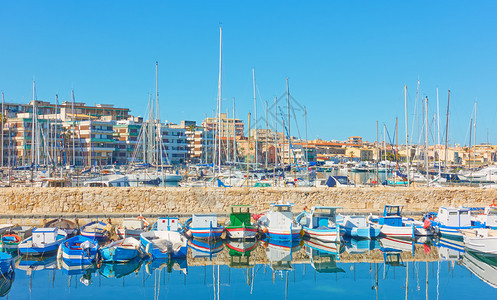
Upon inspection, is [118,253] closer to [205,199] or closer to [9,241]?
[9,241]

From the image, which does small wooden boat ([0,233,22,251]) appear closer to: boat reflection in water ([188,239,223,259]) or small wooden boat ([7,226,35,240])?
small wooden boat ([7,226,35,240])

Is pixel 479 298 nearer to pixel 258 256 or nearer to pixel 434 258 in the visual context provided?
pixel 434 258

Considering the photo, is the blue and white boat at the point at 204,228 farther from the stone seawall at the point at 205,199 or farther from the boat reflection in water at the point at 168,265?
the stone seawall at the point at 205,199

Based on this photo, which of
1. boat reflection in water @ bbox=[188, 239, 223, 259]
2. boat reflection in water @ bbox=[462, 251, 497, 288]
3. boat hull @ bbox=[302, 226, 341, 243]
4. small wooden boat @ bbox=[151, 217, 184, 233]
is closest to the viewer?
boat reflection in water @ bbox=[462, 251, 497, 288]

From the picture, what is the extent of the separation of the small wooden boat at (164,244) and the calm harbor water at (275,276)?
48cm

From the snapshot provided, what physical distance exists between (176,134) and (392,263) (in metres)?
88.5

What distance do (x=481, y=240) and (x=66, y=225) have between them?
21.3 meters

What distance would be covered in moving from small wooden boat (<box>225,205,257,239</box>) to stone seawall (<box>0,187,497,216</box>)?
3.40 metres

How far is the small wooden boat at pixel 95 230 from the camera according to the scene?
977 inches

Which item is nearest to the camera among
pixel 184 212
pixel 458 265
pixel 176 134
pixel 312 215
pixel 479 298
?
pixel 479 298

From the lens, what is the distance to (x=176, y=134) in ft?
354

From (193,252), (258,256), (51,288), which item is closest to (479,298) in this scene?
(258,256)

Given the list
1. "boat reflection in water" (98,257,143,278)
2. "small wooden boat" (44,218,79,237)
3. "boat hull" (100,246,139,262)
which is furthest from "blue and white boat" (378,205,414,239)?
"small wooden boat" (44,218,79,237)

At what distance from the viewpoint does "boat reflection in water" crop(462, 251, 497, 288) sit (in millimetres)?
20531
